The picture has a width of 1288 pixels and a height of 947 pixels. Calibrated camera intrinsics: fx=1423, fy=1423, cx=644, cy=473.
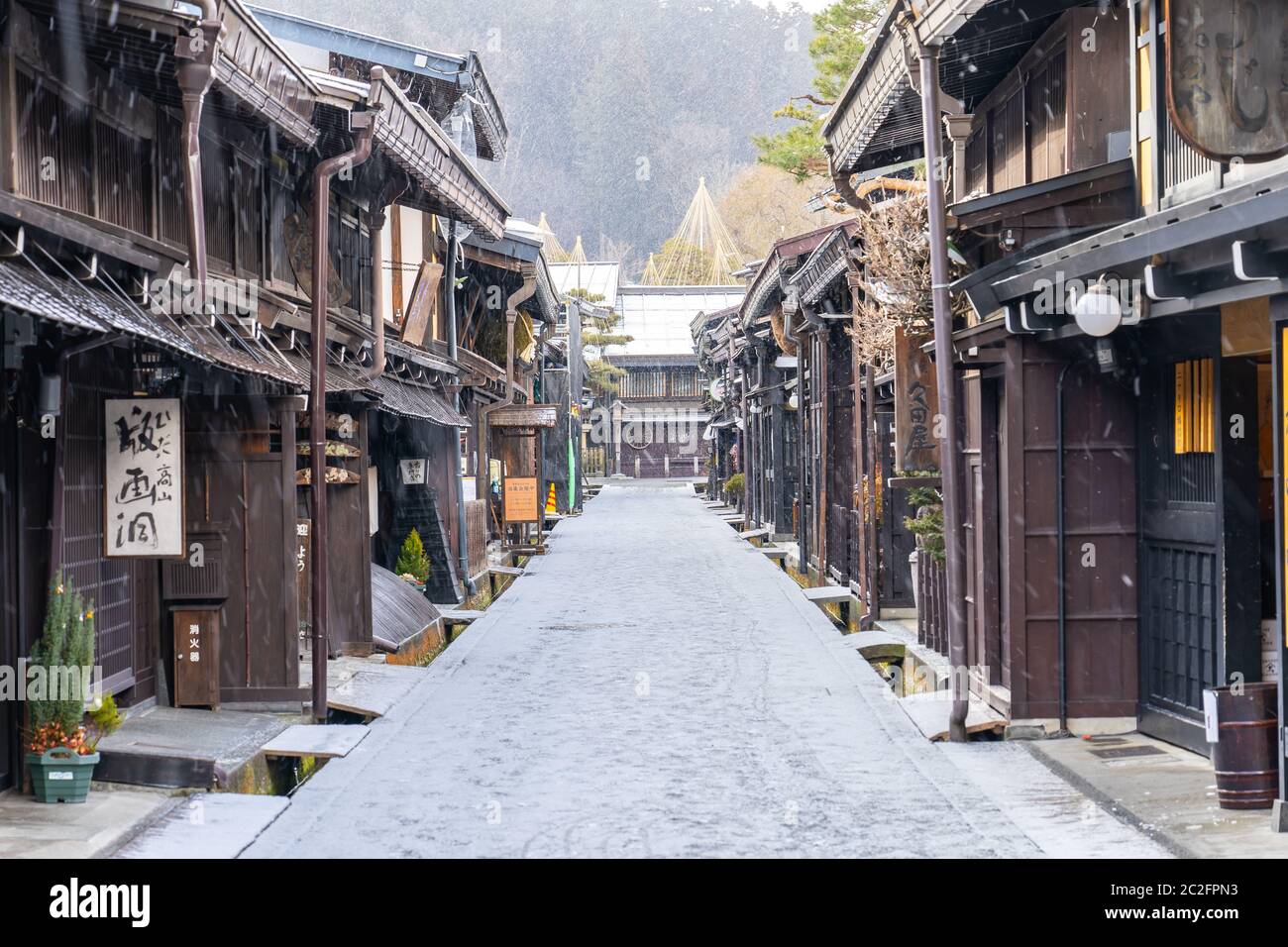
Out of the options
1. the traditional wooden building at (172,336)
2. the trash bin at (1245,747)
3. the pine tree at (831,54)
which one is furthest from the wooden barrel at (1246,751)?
the pine tree at (831,54)

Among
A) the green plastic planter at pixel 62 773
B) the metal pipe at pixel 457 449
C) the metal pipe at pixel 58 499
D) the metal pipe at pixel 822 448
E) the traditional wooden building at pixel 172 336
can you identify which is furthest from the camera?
the metal pipe at pixel 457 449

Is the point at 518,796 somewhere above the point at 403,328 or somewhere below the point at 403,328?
below

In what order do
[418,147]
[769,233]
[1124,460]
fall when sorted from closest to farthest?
[1124,460]
[418,147]
[769,233]

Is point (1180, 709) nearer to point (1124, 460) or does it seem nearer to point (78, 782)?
point (1124, 460)

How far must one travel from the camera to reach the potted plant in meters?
9.18

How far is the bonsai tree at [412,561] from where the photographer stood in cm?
2169

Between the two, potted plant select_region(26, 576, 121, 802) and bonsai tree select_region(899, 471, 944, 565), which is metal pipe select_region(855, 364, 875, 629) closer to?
bonsai tree select_region(899, 471, 944, 565)

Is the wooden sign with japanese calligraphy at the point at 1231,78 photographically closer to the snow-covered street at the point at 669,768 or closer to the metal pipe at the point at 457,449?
the snow-covered street at the point at 669,768

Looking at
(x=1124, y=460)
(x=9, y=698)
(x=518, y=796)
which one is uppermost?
(x=1124, y=460)

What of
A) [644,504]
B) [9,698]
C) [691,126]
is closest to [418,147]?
[9,698]

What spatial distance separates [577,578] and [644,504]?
28538 mm

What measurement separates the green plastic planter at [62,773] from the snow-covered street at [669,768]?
50.9 inches

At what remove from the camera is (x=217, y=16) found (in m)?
9.88

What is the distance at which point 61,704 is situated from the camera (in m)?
9.34
